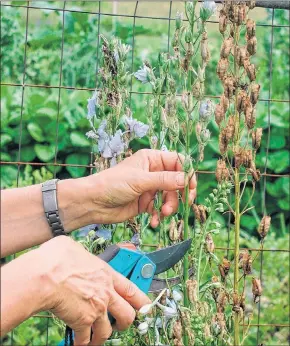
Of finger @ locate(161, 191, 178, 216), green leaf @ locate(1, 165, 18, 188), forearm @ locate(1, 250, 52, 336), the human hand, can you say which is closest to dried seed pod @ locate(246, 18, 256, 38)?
the human hand

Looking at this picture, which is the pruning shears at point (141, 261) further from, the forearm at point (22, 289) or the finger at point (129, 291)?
the forearm at point (22, 289)

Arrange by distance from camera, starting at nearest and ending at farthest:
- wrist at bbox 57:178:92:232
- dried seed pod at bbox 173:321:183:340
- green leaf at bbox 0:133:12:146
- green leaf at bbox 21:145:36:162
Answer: dried seed pod at bbox 173:321:183:340
wrist at bbox 57:178:92:232
green leaf at bbox 0:133:12:146
green leaf at bbox 21:145:36:162

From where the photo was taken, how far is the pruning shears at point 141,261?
75.8 inches

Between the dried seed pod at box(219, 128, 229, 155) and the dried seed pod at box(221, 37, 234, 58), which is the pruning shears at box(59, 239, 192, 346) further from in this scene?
the dried seed pod at box(221, 37, 234, 58)

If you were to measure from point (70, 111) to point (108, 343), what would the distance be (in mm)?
3206

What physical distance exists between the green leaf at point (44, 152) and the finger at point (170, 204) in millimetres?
3064

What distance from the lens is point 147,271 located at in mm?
1934

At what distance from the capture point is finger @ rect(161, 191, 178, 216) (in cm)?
215

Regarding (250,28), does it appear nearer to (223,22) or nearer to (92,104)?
(223,22)

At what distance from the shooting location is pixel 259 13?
33.3ft

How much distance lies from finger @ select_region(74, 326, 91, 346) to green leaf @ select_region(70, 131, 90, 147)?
3.37 meters

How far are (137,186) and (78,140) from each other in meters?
3.12

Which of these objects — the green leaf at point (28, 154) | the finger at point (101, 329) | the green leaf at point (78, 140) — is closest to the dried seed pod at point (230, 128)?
the finger at point (101, 329)

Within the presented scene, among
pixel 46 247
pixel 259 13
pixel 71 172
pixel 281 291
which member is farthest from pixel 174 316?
pixel 259 13
